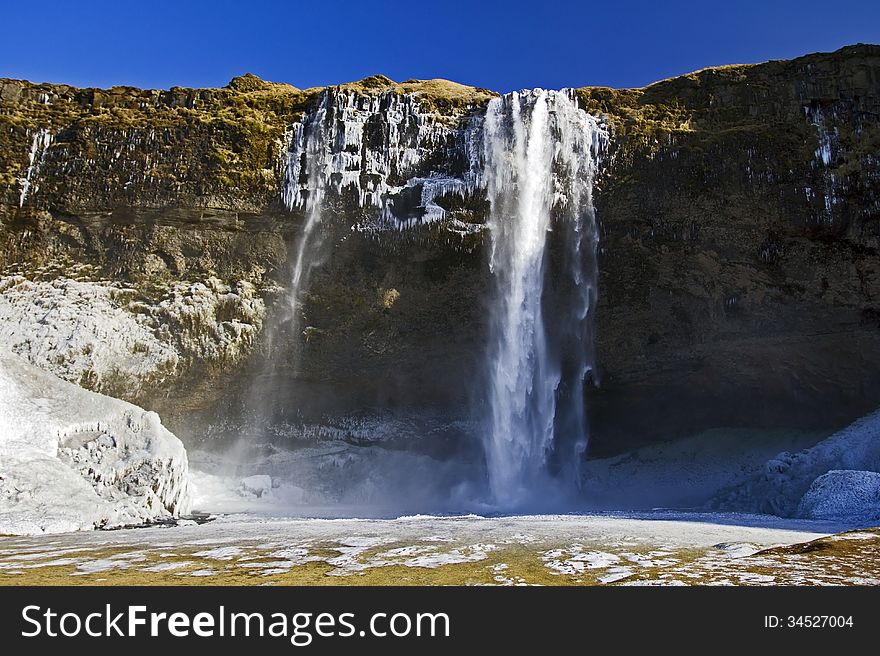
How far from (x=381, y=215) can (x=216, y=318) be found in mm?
8127

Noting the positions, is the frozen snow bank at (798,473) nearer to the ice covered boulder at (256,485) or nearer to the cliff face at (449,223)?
the cliff face at (449,223)

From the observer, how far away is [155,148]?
28562mm

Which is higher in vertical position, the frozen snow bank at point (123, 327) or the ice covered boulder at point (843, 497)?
the frozen snow bank at point (123, 327)

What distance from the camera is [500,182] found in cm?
2862

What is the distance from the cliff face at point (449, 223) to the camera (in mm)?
27969

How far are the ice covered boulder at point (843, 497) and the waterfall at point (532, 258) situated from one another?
35.3 ft

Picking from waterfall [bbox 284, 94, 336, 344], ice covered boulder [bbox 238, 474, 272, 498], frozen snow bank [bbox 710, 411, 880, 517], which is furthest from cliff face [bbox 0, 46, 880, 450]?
frozen snow bank [bbox 710, 411, 880, 517]

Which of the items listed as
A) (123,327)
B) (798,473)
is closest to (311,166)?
(123,327)

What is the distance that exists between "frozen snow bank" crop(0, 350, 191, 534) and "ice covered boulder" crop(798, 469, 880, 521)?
18470mm

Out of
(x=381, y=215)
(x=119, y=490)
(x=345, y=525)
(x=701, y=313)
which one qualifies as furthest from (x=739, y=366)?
(x=119, y=490)

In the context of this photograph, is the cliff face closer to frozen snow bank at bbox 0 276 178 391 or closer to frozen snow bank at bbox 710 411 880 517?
frozen snow bank at bbox 0 276 178 391

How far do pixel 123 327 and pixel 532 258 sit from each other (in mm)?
16973

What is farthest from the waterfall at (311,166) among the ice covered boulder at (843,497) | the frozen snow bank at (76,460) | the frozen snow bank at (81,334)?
the ice covered boulder at (843,497)

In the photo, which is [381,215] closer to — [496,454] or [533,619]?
[496,454]
